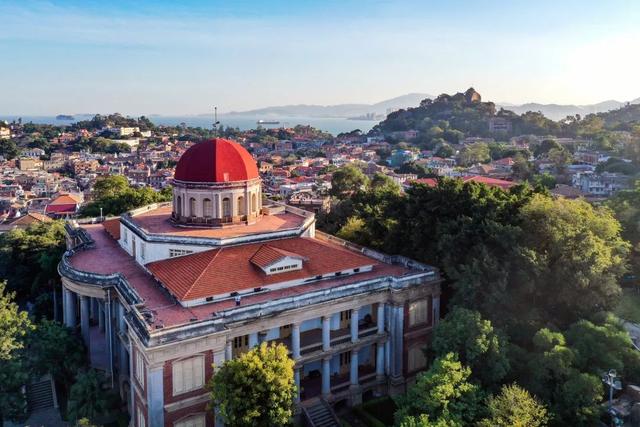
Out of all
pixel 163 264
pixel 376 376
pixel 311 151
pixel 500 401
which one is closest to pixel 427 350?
pixel 376 376

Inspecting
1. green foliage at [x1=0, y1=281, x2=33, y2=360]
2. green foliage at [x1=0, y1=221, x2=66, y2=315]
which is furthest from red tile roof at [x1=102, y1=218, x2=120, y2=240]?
green foliage at [x1=0, y1=281, x2=33, y2=360]

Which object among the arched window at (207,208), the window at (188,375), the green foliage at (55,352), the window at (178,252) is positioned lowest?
the green foliage at (55,352)

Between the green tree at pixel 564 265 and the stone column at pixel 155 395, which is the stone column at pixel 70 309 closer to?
the stone column at pixel 155 395

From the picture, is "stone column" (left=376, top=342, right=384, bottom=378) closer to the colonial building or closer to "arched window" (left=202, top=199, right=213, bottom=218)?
the colonial building

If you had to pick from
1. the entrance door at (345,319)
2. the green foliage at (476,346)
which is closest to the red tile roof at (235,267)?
the entrance door at (345,319)

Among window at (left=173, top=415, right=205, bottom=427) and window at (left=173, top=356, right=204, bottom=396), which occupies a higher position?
window at (left=173, top=356, right=204, bottom=396)

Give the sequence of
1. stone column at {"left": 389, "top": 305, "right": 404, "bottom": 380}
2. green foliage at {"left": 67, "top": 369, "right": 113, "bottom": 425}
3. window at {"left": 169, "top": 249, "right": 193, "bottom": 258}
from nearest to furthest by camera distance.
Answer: green foliage at {"left": 67, "top": 369, "right": 113, "bottom": 425} → stone column at {"left": 389, "top": 305, "right": 404, "bottom": 380} → window at {"left": 169, "top": 249, "right": 193, "bottom": 258}
